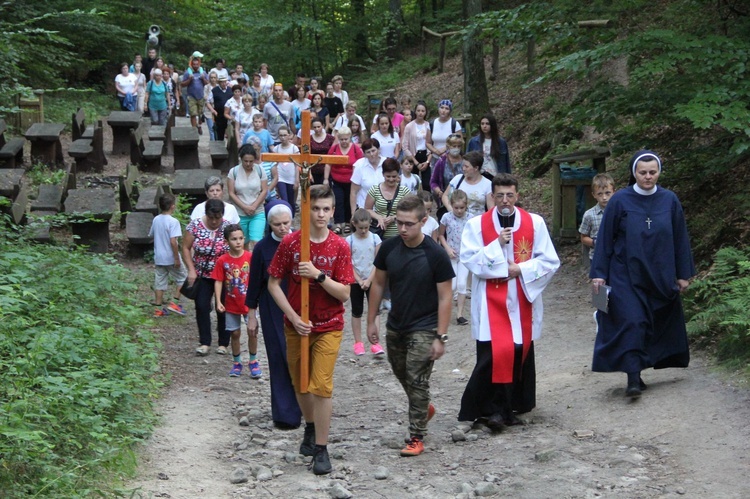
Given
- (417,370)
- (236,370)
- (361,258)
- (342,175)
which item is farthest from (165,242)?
(417,370)

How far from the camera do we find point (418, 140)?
624 inches

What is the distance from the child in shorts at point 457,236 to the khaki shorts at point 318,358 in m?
4.60

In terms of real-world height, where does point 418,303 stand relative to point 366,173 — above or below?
below

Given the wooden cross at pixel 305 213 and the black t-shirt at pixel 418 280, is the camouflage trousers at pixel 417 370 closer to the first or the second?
the black t-shirt at pixel 418 280

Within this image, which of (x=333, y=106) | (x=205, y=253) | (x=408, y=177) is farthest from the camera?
(x=333, y=106)

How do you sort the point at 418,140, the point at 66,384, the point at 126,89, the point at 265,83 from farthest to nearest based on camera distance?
the point at 126,89
the point at 265,83
the point at 418,140
the point at 66,384

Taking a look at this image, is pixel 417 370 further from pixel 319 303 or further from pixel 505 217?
pixel 505 217

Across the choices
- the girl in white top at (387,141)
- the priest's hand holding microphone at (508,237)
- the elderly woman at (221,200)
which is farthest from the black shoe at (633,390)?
the girl in white top at (387,141)

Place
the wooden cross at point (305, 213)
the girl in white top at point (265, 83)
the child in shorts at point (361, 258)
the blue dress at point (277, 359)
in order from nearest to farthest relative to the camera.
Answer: the wooden cross at point (305, 213), the blue dress at point (277, 359), the child in shorts at point (361, 258), the girl in white top at point (265, 83)

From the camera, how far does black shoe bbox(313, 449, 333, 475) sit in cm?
682

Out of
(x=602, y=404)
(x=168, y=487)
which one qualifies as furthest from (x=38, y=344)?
(x=602, y=404)

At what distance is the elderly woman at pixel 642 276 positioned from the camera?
776 centimetres

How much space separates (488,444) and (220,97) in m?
15.5

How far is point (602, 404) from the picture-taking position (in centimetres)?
796
